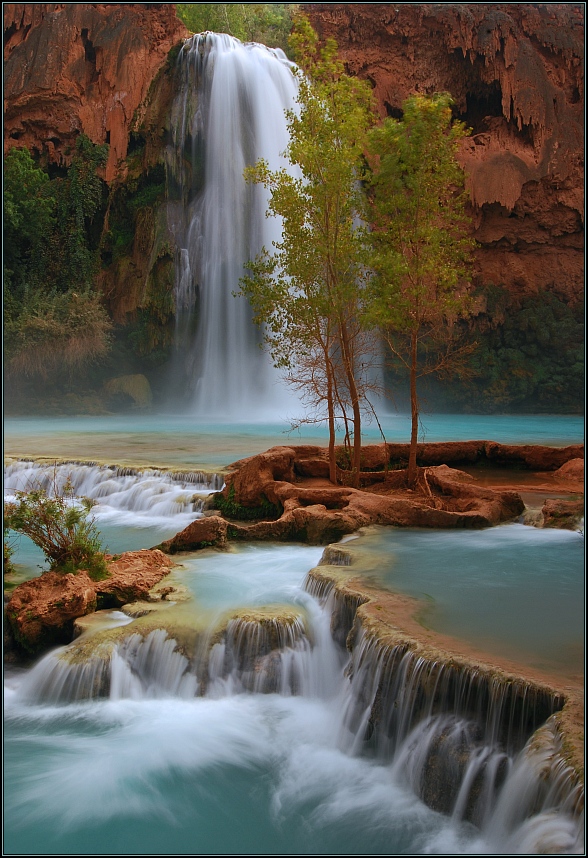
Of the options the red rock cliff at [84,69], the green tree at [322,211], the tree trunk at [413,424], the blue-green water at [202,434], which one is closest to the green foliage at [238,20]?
the red rock cliff at [84,69]

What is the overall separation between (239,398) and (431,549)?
20504mm

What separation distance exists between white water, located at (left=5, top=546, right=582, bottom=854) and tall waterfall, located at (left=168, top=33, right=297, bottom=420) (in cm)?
2139

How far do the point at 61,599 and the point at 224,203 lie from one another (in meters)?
23.6

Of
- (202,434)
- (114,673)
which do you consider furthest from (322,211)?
(202,434)

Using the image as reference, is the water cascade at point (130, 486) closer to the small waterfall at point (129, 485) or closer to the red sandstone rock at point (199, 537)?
the small waterfall at point (129, 485)

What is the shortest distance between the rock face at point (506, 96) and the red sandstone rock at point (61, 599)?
23145mm

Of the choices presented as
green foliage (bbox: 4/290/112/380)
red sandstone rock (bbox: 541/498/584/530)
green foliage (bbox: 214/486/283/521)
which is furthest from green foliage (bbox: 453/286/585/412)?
red sandstone rock (bbox: 541/498/584/530)

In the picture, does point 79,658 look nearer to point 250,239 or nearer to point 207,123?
point 250,239

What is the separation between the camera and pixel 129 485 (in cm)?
1320

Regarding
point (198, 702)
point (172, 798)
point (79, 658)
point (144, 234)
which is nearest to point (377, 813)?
point (172, 798)

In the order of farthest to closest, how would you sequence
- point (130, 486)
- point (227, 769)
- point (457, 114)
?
1. point (457, 114)
2. point (130, 486)
3. point (227, 769)

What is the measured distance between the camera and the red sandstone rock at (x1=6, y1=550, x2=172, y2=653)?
6.88 metres

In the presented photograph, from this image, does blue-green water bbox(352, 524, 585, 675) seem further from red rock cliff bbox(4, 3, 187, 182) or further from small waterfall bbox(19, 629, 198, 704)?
red rock cliff bbox(4, 3, 187, 182)

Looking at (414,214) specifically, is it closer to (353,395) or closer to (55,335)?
(353,395)
